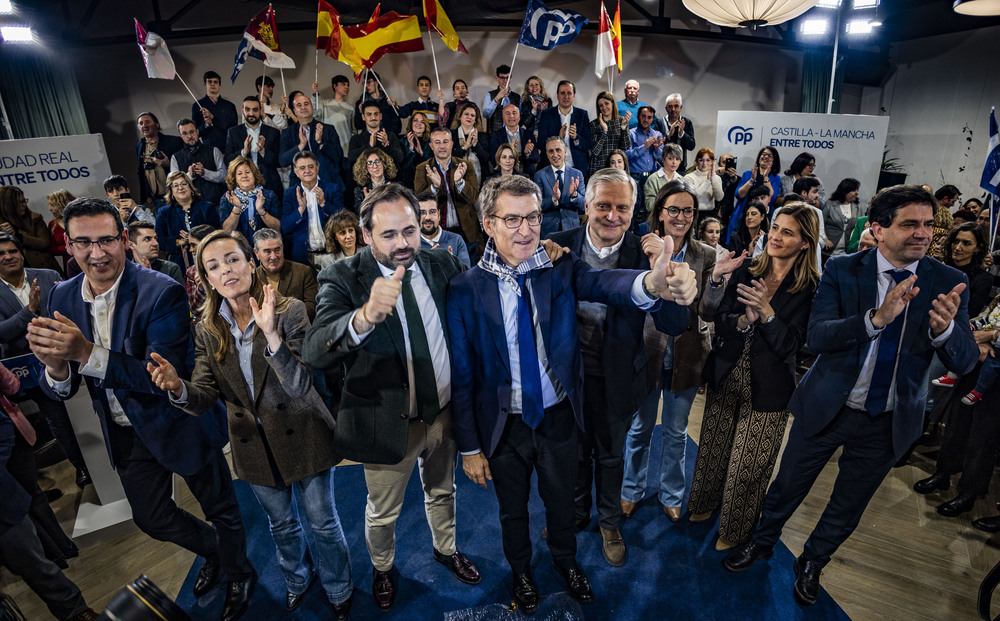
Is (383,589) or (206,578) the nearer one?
(383,589)

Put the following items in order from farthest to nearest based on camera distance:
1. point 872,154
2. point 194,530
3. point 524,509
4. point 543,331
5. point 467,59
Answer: point 467,59 → point 872,154 → point 194,530 → point 524,509 → point 543,331

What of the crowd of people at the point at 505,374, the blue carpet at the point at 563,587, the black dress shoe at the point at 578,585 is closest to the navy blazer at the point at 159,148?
the crowd of people at the point at 505,374

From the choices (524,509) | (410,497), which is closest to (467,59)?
(410,497)

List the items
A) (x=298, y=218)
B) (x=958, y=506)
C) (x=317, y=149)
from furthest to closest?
(x=317, y=149)
(x=298, y=218)
(x=958, y=506)

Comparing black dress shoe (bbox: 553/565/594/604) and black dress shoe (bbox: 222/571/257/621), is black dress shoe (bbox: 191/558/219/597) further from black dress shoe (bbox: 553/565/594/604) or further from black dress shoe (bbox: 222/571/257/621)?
black dress shoe (bbox: 553/565/594/604)

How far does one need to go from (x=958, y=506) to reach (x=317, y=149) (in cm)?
659

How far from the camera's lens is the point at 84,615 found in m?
2.50

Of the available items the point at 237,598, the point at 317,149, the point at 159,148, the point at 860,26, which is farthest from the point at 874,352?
the point at 860,26

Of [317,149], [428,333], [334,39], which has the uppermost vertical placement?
[334,39]

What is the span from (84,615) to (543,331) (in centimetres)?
273

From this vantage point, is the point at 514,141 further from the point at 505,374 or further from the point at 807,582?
the point at 807,582

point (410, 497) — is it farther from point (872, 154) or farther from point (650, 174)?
point (872, 154)

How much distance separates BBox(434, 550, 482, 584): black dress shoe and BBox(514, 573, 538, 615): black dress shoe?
0.94 feet

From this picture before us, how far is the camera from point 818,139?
7.16 meters
